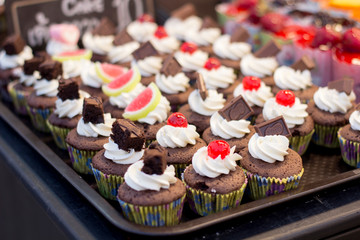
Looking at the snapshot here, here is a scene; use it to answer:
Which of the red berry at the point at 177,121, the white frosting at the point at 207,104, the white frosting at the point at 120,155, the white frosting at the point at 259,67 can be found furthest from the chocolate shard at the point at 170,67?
the white frosting at the point at 120,155

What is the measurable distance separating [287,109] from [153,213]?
1.21m

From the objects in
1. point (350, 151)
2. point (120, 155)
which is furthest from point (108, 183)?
point (350, 151)

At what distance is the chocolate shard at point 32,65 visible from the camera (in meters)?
3.86

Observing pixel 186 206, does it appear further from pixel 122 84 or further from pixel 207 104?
pixel 122 84

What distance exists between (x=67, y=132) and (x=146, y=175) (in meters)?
1.15

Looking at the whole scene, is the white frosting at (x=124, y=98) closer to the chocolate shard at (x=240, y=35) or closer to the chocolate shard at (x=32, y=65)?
the chocolate shard at (x=32, y=65)

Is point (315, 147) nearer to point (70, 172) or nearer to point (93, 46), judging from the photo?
point (70, 172)

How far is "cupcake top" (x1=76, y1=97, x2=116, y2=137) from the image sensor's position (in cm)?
306

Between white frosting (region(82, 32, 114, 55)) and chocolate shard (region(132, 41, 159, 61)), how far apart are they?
604 millimetres

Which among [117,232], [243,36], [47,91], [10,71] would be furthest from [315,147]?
[10,71]

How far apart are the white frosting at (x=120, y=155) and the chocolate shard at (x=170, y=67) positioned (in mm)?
1055

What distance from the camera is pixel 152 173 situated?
2.50 m

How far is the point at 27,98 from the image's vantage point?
3.88 metres

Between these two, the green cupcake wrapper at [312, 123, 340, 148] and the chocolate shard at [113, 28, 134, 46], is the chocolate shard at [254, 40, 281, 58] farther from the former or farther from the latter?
the chocolate shard at [113, 28, 134, 46]
